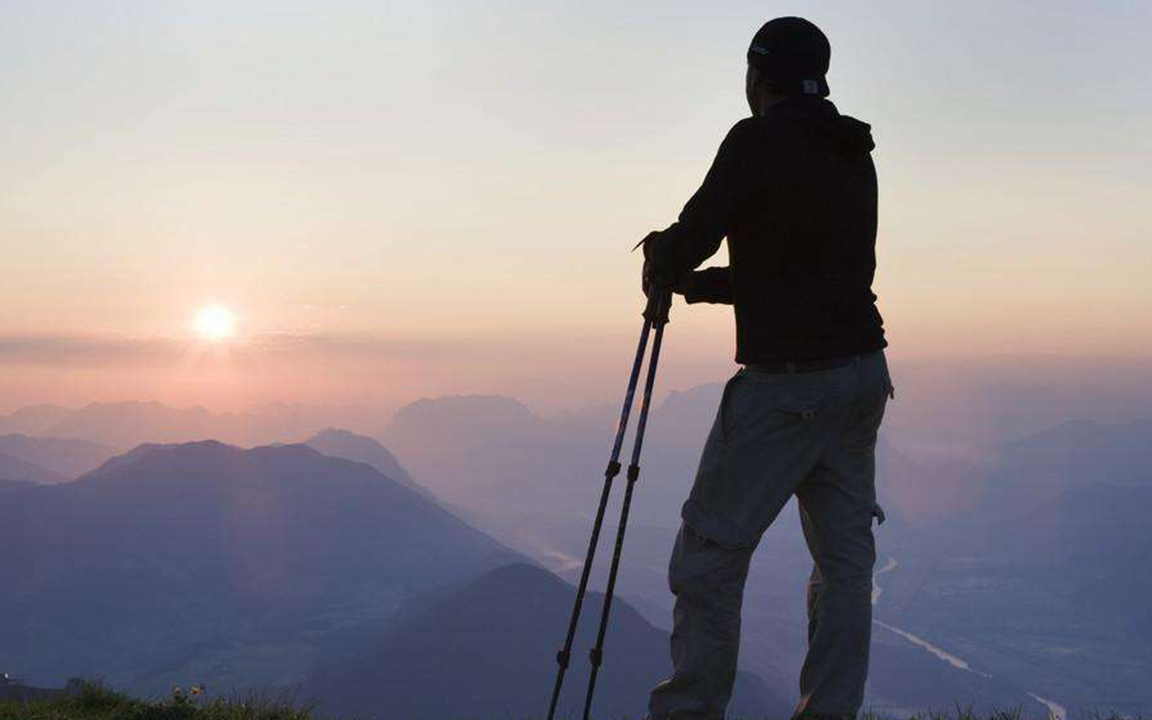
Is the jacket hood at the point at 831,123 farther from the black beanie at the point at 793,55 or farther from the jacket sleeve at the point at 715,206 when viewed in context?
the jacket sleeve at the point at 715,206

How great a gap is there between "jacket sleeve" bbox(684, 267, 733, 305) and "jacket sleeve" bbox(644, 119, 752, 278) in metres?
0.50

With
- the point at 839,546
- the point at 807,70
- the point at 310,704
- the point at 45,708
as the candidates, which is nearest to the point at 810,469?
the point at 839,546

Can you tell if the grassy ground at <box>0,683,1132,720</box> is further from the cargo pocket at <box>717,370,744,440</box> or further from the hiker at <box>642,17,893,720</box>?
the cargo pocket at <box>717,370,744,440</box>

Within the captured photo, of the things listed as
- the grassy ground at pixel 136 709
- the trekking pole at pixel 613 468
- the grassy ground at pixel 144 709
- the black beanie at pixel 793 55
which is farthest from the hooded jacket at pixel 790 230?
the grassy ground at pixel 136 709

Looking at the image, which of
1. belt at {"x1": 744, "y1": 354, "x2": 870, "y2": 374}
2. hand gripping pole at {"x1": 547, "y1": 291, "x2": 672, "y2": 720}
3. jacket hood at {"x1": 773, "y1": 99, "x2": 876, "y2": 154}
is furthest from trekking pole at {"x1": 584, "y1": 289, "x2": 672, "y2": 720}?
jacket hood at {"x1": 773, "y1": 99, "x2": 876, "y2": 154}

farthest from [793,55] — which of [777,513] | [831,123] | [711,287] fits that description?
[777,513]

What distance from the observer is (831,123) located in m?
5.93

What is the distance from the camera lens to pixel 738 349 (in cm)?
617

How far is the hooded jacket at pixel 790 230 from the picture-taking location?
5773mm

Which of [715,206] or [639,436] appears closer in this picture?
[715,206]

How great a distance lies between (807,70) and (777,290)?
1.40 m

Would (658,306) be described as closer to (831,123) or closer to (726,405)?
(726,405)

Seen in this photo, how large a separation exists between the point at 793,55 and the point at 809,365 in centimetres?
191

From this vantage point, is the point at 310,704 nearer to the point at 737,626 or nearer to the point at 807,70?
the point at 737,626
